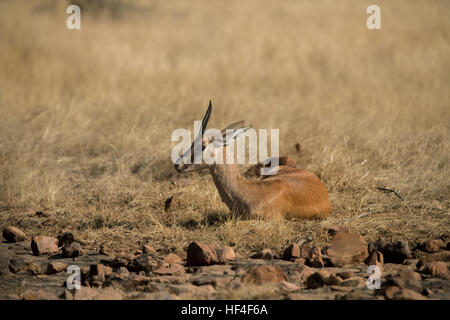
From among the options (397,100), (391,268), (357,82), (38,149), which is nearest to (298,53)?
(357,82)

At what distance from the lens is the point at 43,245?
491cm

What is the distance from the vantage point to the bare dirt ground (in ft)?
18.3

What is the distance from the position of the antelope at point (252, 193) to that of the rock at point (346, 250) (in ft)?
2.82

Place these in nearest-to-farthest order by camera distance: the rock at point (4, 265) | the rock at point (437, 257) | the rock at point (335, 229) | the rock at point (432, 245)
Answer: the rock at point (4, 265), the rock at point (437, 257), the rock at point (432, 245), the rock at point (335, 229)

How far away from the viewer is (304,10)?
1756 centimetres

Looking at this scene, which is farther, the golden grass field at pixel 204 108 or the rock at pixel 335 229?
the golden grass field at pixel 204 108

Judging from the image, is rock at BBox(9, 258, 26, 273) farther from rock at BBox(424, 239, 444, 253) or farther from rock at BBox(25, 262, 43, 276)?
rock at BBox(424, 239, 444, 253)

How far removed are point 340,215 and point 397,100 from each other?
4.99 meters

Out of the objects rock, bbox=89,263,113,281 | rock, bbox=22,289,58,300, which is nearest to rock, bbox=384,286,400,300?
rock, bbox=89,263,113,281

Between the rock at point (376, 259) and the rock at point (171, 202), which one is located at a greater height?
the rock at point (171, 202)

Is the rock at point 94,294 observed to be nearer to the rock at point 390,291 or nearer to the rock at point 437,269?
the rock at point 390,291

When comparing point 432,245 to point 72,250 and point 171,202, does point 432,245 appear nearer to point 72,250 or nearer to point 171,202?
point 171,202

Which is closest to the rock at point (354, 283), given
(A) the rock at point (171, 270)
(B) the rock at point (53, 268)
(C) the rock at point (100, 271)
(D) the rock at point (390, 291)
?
(D) the rock at point (390, 291)

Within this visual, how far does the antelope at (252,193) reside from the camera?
542cm
